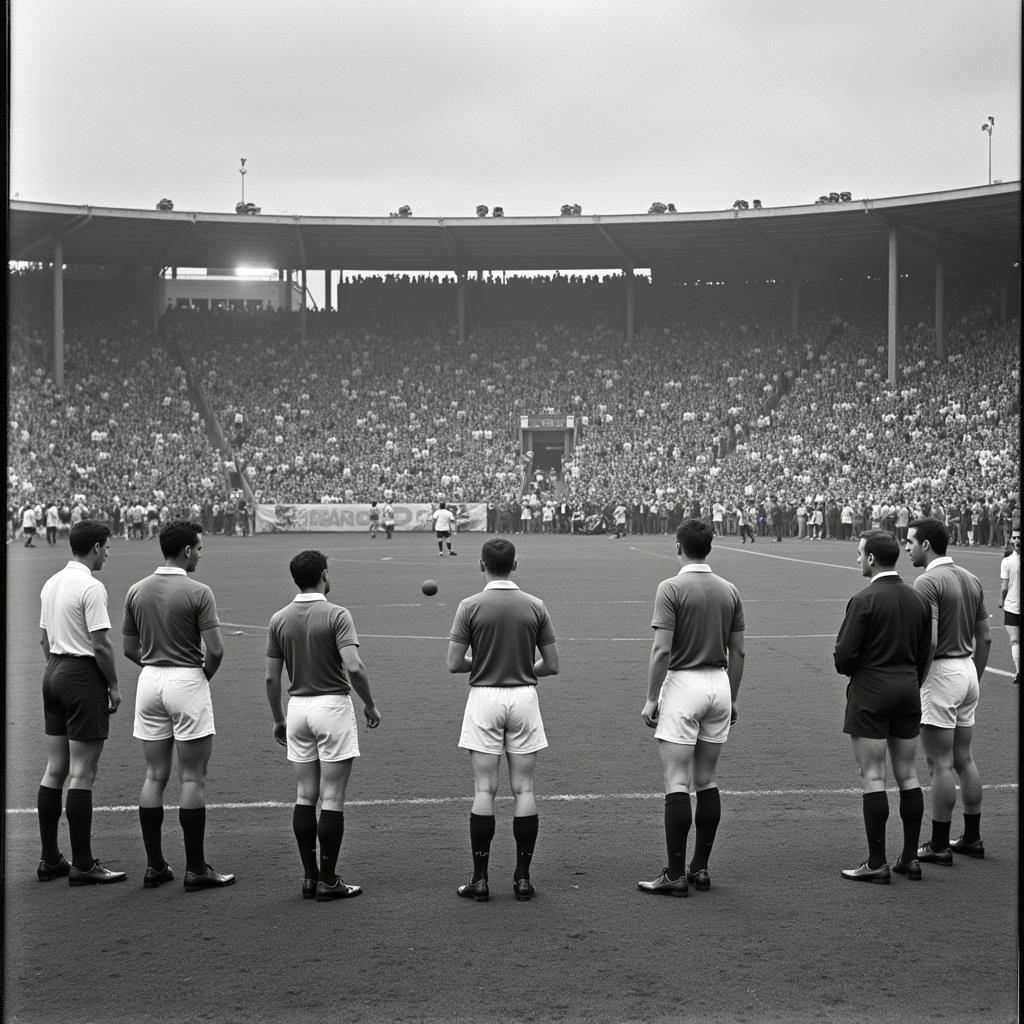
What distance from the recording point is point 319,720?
6.62 metres

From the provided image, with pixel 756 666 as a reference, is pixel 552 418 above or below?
above

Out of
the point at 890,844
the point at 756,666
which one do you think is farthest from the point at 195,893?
the point at 756,666

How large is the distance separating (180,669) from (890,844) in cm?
434

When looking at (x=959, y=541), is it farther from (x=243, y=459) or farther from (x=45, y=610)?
(x=45, y=610)

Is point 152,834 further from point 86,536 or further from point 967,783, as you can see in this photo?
point 967,783

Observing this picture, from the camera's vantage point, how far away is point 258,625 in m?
18.2

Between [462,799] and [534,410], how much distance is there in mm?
51378

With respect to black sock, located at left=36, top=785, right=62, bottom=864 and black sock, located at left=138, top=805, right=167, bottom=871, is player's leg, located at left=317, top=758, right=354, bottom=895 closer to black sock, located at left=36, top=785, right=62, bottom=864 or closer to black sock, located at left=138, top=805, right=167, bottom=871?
black sock, located at left=138, top=805, right=167, bottom=871

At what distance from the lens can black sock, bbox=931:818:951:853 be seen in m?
7.14

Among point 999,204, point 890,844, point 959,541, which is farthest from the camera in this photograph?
point 999,204

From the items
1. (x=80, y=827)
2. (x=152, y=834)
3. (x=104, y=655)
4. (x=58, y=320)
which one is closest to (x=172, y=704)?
(x=104, y=655)

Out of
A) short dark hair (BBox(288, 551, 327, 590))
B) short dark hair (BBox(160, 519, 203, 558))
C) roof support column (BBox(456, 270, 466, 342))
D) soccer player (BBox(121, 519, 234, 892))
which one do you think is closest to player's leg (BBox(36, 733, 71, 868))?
soccer player (BBox(121, 519, 234, 892))

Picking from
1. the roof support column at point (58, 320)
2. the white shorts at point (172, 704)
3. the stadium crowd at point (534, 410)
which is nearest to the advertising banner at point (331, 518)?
the stadium crowd at point (534, 410)

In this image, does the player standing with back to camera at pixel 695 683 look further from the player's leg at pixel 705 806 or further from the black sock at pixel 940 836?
the black sock at pixel 940 836
